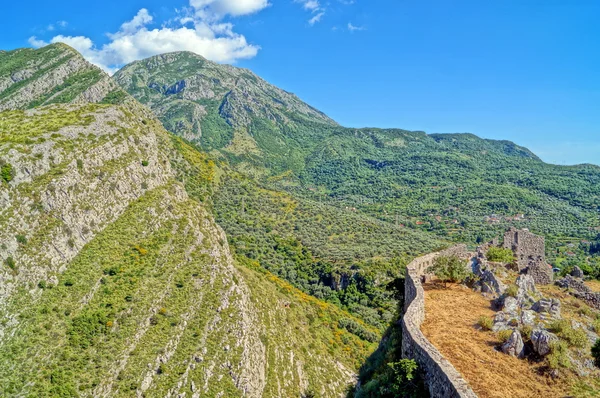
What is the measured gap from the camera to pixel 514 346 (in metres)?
13.8

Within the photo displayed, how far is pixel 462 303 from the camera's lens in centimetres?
2000

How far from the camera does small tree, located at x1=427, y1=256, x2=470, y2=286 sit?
2386 cm

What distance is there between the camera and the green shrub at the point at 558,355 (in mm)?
12773

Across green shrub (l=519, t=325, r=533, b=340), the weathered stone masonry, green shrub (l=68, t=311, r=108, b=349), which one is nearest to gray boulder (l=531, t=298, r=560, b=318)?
green shrub (l=519, t=325, r=533, b=340)

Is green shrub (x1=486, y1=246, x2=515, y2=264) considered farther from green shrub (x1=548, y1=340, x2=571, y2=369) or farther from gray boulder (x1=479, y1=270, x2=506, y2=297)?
green shrub (x1=548, y1=340, x2=571, y2=369)

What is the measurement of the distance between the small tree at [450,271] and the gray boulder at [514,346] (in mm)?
9826

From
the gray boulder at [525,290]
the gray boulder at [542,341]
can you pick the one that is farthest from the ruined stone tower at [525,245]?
the gray boulder at [542,341]

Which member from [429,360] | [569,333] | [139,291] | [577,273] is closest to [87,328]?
[139,291]

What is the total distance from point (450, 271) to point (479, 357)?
10989 mm

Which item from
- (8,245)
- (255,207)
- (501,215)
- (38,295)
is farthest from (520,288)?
(501,215)

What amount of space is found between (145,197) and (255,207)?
6514 cm

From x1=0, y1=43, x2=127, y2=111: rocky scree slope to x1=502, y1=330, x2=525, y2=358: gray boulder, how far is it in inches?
4943

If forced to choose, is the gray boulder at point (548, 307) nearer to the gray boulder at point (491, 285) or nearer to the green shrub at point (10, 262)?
the gray boulder at point (491, 285)

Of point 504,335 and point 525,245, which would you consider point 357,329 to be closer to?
point 525,245
